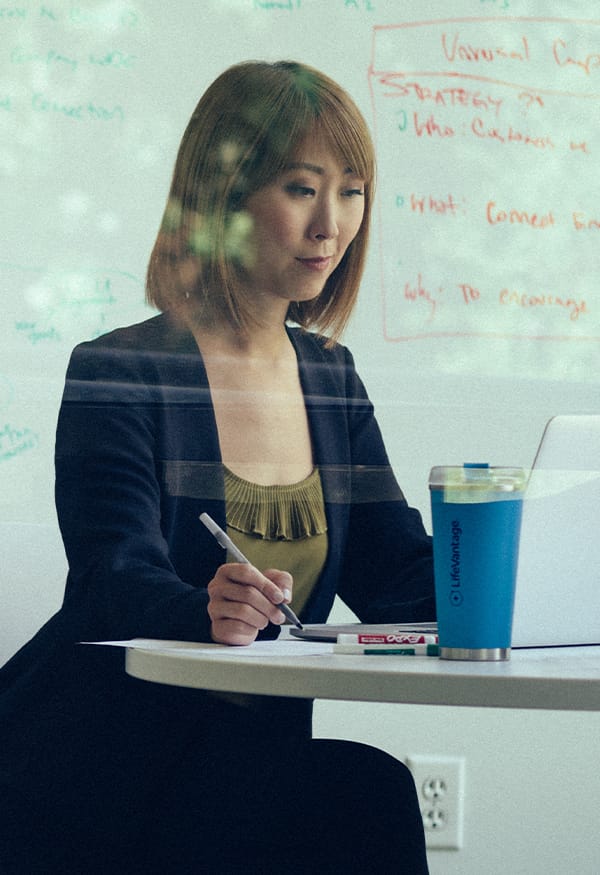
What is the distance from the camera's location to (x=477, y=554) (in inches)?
31.9

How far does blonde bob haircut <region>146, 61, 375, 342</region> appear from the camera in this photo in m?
1.68

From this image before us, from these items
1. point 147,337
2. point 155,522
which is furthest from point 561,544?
point 147,337

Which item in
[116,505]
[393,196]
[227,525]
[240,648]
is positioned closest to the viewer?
[240,648]

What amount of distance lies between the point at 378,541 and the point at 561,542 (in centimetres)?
64

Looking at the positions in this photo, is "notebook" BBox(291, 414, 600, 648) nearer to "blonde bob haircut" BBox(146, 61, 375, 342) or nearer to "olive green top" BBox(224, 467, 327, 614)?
"olive green top" BBox(224, 467, 327, 614)

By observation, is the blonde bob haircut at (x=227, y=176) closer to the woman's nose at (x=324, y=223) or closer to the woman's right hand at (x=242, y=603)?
the woman's nose at (x=324, y=223)

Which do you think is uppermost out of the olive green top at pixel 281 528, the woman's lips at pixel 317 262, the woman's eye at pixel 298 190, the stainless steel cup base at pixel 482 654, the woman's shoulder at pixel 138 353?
the woman's eye at pixel 298 190

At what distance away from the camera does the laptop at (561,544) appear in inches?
35.1

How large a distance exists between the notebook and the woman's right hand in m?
0.19

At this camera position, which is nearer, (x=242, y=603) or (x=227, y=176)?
(x=242, y=603)

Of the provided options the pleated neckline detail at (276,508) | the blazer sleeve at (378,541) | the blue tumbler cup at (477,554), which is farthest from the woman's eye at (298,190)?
the blue tumbler cup at (477,554)

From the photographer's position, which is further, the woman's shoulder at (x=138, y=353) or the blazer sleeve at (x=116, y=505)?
the woman's shoulder at (x=138, y=353)

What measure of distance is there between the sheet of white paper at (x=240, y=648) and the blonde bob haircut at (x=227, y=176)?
0.75 meters

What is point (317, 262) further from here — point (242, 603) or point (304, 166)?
point (242, 603)
